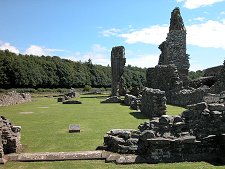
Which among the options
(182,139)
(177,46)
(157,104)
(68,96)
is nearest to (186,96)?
(157,104)

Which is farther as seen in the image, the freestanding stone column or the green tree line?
the green tree line

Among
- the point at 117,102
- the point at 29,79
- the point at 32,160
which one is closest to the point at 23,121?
the point at 32,160

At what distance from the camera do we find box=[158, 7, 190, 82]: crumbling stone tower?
139ft

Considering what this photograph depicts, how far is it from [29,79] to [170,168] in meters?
64.1

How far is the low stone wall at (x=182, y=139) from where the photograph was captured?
34.2ft

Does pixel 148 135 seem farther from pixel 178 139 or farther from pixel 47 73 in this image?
pixel 47 73

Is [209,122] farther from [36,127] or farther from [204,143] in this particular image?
[36,127]

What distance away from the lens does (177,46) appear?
42344 millimetres

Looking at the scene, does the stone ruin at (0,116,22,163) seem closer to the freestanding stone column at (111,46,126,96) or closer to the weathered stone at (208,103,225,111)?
the weathered stone at (208,103,225,111)

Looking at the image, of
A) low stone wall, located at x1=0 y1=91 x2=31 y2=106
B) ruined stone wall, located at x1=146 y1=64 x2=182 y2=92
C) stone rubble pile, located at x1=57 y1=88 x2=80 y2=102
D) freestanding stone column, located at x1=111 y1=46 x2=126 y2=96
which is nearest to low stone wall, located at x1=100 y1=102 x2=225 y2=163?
ruined stone wall, located at x1=146 y1=64 x2=182 y2=92

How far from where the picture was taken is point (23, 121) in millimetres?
19891

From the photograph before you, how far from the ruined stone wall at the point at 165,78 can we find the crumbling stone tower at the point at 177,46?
6195 mm

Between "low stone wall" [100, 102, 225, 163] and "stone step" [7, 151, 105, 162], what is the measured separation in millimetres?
736

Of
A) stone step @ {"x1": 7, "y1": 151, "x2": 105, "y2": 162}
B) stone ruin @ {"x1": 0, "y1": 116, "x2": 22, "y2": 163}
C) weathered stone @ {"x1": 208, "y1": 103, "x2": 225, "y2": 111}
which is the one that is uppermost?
weathered stone @ {"x1": 208, "y1": 103, "x2": 225, "y2": 111}
